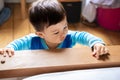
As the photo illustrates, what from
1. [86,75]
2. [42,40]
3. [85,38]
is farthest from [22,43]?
[86,75]

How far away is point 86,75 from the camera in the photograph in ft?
1.71

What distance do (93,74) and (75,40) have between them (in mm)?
409

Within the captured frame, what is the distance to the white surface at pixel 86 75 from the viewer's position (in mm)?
516

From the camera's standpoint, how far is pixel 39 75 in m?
0.53

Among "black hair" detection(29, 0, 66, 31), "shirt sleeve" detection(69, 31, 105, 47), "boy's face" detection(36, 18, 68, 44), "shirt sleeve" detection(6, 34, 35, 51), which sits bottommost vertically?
"shirt sleeve" detection(6, 34, 35, 51)

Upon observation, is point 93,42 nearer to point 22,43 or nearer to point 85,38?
point 85,38

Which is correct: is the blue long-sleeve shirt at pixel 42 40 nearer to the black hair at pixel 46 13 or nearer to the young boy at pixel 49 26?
the young boy at pixel 49 26

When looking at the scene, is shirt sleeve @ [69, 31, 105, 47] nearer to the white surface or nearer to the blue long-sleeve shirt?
the blue long-sleeve shirt

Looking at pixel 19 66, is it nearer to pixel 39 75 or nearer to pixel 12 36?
pixel 39 75

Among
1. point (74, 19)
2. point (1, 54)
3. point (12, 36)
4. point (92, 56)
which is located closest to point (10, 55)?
point (1, 54)

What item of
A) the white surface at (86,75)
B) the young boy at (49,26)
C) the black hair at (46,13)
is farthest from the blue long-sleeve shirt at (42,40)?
the white surface at (86,75)

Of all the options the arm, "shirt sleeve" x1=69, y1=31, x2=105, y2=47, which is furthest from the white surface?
"shirt sleeve" x1=69, y1=31, x2=105, y2=47

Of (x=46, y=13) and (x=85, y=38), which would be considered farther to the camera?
(x=85, y=38)

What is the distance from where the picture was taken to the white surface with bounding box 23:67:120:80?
52 cm
